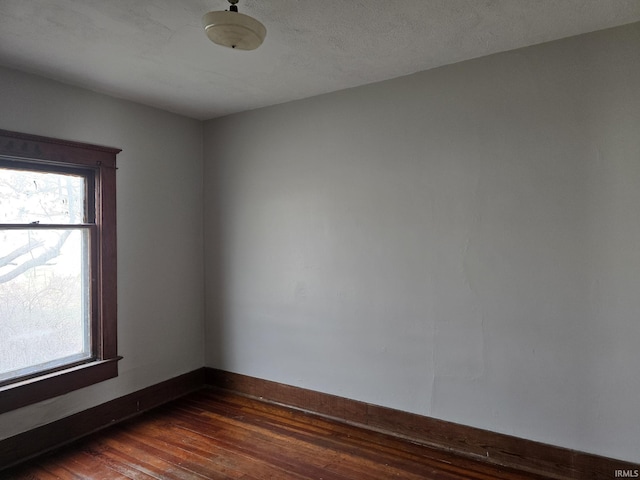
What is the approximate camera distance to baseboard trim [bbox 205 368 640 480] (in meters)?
2.42

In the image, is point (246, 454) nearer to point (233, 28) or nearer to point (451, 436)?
point (451, 436)

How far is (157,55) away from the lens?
8.53 ft

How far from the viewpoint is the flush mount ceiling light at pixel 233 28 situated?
1.85m

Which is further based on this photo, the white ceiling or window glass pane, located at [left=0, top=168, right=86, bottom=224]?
window glass pane, located at [left=0, top=168, right=86, bottom=224]

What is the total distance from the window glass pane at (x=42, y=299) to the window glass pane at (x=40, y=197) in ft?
0.33

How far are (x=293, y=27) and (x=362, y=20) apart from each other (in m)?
0.38

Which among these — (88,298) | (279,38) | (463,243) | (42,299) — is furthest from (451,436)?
(42,299)

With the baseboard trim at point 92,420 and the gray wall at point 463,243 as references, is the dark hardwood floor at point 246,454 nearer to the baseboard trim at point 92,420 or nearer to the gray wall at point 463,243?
the baseboard trim at point 92,420

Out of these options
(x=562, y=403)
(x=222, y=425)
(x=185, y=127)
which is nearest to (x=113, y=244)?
(x=185, y=127)

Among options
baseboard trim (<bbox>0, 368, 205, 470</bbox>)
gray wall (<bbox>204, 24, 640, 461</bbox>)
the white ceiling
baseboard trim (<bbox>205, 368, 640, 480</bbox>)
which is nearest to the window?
baseboard trim (<bbox>0, 368, 205, 470</bbox>)

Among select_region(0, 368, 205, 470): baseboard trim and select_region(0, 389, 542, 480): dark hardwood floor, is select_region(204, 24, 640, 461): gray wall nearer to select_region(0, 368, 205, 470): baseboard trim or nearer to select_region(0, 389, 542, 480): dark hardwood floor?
select_region(0, 389, 542, 480): dark hardwood floor

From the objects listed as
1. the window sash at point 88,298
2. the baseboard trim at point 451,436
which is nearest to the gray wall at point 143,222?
the window sash at point 88,298

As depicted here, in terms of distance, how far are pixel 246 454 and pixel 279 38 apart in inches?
105

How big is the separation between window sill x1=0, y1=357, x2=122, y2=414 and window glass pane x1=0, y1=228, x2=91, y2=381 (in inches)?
3.9
